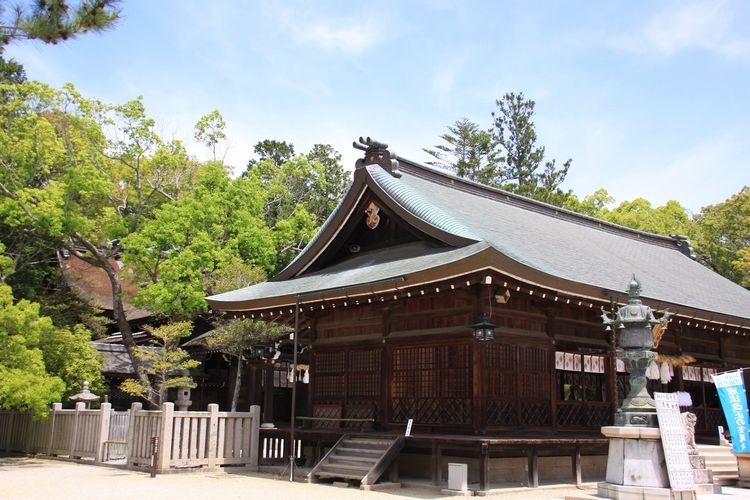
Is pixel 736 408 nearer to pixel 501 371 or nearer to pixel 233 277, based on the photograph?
pixel 501 371

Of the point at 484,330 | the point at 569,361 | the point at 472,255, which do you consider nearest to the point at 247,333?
the point at 569,361

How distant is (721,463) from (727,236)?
28.1 metres

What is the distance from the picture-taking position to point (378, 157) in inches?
728

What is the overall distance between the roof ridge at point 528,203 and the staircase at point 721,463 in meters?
9.67

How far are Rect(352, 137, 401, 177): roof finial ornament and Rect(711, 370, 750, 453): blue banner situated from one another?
29.5ft

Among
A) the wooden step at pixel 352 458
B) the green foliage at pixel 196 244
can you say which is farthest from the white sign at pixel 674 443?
the green foliage at pixel 196 244

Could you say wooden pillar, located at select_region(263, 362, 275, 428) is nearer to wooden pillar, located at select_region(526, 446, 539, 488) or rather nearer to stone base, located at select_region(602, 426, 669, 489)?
wooden pillar, located at select_region(526, 446, 539, 488)

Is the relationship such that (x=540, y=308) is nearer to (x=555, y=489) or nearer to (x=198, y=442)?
(x=555, y=489)

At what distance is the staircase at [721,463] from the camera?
14.9 meters

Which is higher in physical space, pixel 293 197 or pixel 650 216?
pixel 650 216

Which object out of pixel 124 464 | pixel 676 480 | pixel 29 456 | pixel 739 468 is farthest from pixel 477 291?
pixel 29 456

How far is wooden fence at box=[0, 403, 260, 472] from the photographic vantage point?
1588 centimetres

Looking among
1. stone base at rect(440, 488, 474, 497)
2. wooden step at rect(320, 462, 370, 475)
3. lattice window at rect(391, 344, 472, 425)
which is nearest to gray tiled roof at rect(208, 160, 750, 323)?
lattice window at rect(391, 344, 472, 425)

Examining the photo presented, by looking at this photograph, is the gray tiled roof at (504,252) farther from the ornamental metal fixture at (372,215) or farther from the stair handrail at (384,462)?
the stair handrail at (384,462)
